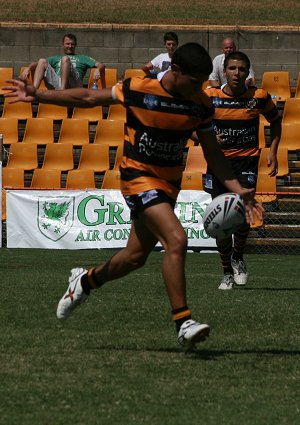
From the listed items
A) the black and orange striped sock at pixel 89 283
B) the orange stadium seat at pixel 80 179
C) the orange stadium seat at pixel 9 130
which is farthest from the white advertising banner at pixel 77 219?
the black and orange striped sock at pixel 89 283

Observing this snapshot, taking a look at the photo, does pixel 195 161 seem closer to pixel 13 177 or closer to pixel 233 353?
pixel 13 177

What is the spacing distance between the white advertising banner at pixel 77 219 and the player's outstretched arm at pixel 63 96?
1111cm

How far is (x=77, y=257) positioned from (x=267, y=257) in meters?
3.20

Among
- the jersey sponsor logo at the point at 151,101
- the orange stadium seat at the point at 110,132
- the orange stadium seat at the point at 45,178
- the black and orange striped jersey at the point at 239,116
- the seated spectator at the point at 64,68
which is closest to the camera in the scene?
the jersey sponsor logo at the point at 151,101

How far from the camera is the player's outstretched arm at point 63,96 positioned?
23.1 feet

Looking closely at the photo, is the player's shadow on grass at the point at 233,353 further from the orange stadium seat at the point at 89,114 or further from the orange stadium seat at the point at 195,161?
the orange stadium seat at the point at 89,114

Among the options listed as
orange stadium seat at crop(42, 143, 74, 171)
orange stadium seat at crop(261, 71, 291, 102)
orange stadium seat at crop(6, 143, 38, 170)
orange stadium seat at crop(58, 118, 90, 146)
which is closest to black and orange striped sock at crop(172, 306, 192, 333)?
orange stadium seat at crop(42, 143, 74, 171)

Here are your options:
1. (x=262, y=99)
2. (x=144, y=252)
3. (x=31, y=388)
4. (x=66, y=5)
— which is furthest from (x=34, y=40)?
(x=31, y=388)

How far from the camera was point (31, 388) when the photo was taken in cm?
593

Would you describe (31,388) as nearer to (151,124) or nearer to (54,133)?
(151,124)

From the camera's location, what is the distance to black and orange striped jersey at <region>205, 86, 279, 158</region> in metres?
11.3

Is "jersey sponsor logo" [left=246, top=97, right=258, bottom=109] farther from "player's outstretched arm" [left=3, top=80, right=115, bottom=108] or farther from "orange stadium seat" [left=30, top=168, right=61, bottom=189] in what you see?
"orange stadium seat" [left=30, top=168, right=61, bottom=189]

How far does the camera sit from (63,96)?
718 centimetres

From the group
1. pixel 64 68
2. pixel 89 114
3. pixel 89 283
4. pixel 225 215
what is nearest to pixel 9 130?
pixel 89 114
